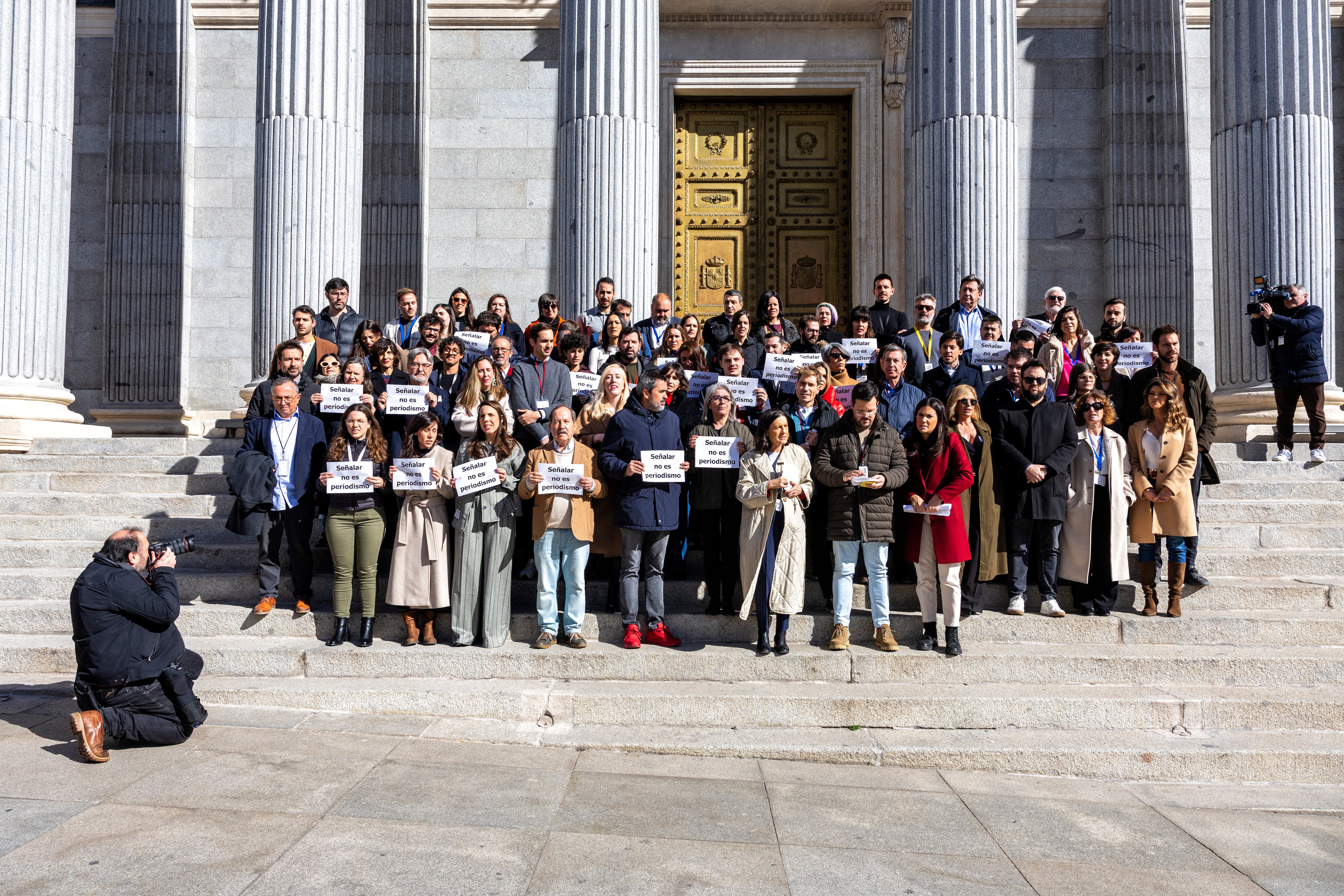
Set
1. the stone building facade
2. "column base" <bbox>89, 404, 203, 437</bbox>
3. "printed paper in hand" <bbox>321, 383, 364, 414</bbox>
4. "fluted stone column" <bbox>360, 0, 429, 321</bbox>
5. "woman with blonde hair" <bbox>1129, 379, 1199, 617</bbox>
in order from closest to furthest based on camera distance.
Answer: "woman with blonde hair" <bbox>1129, 379, 1199, 617</bbox>
"printed paper in hand" <bbox>321, 383, 364, 414</bbox>
the stone building facade
"column base" <bbox>89, 404, 203, 437</bbox>
"fluted stone column" <bbox>360, 0, 429, 321</bbox>

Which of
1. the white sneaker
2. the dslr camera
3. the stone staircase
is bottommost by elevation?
the stone staircase

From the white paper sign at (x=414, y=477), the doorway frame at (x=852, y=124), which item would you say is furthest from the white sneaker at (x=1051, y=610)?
the doorway frame at (x=852, y=124)

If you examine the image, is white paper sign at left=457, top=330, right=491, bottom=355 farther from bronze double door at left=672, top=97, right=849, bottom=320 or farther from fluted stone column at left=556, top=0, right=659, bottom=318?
bronze double door at left=672, top=97, right=849, bottom=320

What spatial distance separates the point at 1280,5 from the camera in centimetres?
1270

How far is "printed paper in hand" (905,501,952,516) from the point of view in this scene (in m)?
8.07

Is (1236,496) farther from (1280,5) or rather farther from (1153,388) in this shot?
(1280,5)

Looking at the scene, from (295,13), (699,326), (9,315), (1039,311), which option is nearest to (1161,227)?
(1039,311)

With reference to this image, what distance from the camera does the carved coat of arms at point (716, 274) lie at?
17203mm

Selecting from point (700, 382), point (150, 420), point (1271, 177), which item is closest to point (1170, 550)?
point (700, 382)

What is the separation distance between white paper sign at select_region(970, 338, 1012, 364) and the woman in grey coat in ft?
15.7

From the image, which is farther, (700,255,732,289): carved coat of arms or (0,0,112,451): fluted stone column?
(700,255,732,289): carved coat of arms

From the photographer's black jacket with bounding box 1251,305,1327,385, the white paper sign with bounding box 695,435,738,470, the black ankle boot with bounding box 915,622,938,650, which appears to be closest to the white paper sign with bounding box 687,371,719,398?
the white paper sign with bounding box 695,435,738,470

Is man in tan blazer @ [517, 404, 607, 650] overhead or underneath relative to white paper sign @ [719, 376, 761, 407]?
underneath

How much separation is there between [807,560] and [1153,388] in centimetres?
345
